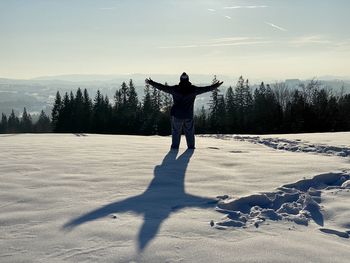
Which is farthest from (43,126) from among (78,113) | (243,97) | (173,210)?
(173,210)

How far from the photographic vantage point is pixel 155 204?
15.2 feet

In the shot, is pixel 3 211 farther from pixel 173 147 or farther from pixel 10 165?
pixel 173 147

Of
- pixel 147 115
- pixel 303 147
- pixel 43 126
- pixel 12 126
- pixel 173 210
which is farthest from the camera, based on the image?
pixel 12 126

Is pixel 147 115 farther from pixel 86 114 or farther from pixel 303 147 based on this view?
pixel 303 147

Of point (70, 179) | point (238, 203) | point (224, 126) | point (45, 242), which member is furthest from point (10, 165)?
point (224, 126)

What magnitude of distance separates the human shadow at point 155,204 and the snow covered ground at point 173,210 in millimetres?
11

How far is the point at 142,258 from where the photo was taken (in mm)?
3137

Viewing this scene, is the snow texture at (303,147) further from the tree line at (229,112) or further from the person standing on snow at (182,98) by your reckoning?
the tree line at (229,112)

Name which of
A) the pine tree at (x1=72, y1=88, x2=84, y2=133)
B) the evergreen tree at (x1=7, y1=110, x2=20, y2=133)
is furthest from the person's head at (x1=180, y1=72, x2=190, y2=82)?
the evergreen tree at (x1=7, y1=110, x2=20, y2=133)

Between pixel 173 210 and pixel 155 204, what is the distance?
12.0 inches

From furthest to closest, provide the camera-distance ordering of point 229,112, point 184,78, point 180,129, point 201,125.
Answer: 1. point 229,112
2. point 201,125
3. point 180,129
4. point 184,78

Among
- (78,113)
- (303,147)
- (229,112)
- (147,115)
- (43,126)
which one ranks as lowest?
(303,147)

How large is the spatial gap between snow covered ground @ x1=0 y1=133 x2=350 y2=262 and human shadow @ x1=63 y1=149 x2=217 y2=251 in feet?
0.04

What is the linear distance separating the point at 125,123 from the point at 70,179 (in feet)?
200
